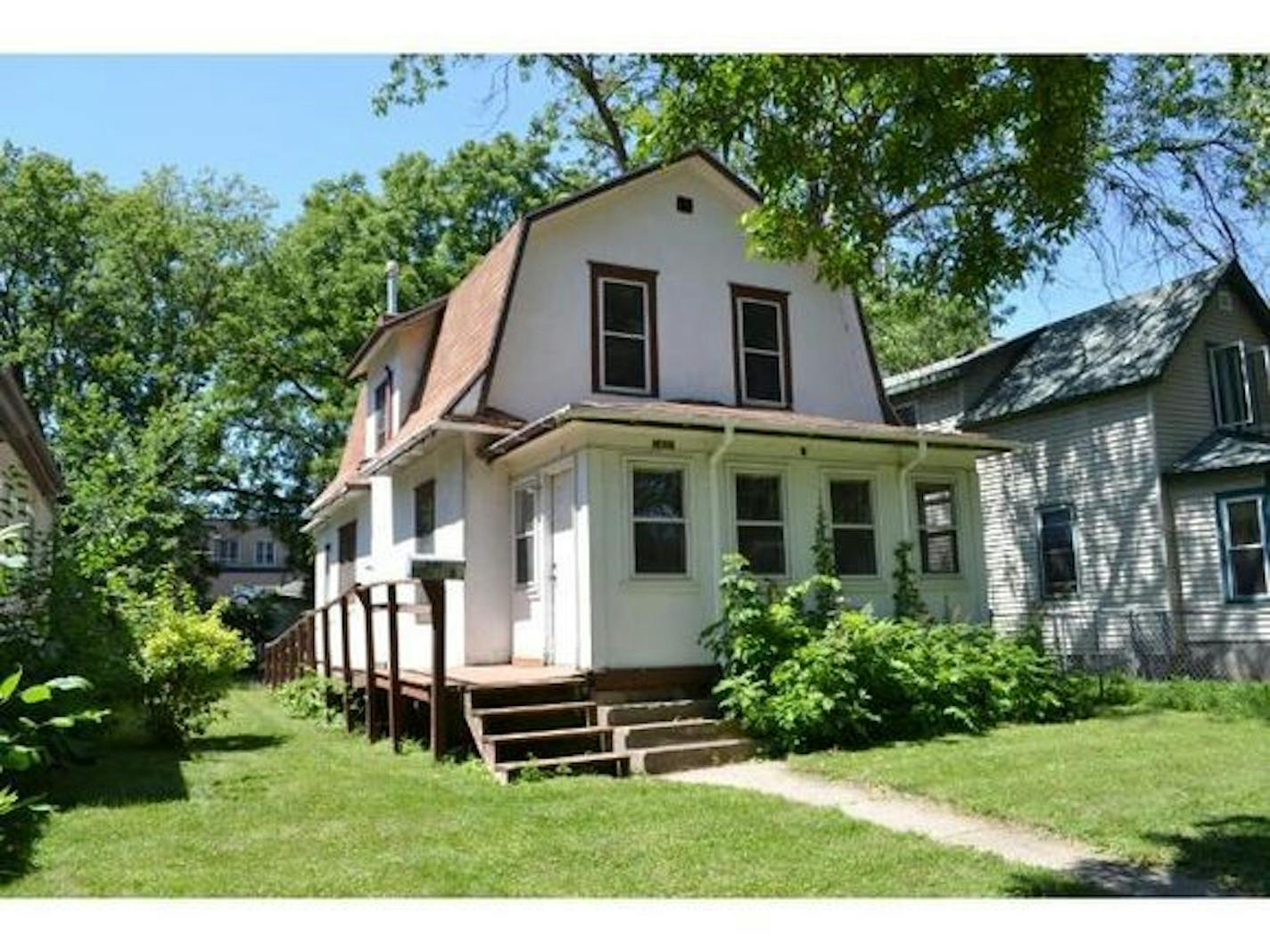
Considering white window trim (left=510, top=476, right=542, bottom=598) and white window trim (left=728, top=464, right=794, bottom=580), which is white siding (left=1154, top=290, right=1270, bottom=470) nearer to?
white window trim (left=728, top=464, right=794, bottom=580)

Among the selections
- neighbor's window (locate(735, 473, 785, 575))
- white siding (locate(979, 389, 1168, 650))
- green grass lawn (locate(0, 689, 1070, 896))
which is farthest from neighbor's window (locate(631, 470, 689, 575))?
white siding (locate(979, 389, 1168, 650))

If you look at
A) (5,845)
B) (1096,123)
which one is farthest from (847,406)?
(5,845)

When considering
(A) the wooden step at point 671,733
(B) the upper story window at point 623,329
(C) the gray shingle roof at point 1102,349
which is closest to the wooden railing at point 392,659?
(A) the wooden step at point 671,733

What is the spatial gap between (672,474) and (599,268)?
3619 millimetres

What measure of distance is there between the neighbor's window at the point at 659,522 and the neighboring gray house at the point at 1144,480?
10428 mm

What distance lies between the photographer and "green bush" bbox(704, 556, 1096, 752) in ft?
33.0

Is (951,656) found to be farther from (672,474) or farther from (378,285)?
(378,285)

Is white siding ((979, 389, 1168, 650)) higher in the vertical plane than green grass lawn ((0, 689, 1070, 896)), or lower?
higher

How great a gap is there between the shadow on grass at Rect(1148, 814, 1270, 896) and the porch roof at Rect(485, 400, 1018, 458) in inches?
236

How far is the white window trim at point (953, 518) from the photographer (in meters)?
13.4

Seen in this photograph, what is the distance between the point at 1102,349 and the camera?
19.9 metres

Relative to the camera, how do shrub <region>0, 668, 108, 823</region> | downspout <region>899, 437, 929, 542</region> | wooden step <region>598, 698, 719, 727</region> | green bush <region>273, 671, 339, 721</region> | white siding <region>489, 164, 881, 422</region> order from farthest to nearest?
green bush <region>273, 671, 339, 721</region>
white siding <region>489, 164, 881, 422</region>
downspout <region>899, 437, 929, 542</region>
wooden step <region>598, 698, 719, 727</region>
shrub <region>0, 668, 108, 823</region>

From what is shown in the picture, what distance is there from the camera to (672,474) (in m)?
11.7

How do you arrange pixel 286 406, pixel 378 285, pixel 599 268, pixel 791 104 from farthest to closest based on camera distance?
pixel 286 406, pixel 378 285, pixel 599 268, pixel 791 104
